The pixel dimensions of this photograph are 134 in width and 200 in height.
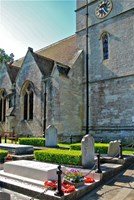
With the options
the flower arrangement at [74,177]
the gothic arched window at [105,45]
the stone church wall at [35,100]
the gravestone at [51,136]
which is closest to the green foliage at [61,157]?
the flower arrangement at [74,177]

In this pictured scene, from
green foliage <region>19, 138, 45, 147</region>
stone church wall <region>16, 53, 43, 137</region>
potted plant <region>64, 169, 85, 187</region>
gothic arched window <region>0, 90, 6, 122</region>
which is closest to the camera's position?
potted plant <region>64, 169, 85, 187</region>

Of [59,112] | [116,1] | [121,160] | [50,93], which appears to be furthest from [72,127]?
[116,1]

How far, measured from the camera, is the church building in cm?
1988

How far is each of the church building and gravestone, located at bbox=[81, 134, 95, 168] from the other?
8715 millimetres

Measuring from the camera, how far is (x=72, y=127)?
70.4ft

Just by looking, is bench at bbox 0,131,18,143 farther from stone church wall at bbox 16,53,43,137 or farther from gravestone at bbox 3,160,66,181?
gravestone at bbox 3,160,66,181

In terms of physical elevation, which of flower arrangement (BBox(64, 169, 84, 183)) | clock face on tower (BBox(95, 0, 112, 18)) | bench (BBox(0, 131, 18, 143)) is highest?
clock face on tower (BBox(95, 0, 112, 18))

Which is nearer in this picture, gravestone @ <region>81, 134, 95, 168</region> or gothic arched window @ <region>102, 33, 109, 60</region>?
gravestone @ <region>81, 134, 95, 168</region>

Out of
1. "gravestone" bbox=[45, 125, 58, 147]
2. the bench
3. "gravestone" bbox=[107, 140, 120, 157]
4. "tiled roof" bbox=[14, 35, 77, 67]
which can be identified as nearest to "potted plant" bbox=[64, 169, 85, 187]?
"gravestone" bbox=[107, 140, 120, 157]

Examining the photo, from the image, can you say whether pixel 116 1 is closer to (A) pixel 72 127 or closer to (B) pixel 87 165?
(A) pixel 72 127

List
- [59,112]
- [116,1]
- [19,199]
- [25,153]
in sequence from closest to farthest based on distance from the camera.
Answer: [19,199]
[25,153]
[59,112]
[116,1]

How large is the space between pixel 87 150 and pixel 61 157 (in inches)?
58.6

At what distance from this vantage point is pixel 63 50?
28094 mm

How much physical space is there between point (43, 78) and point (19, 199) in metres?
17.1
